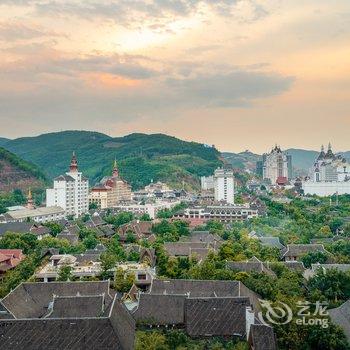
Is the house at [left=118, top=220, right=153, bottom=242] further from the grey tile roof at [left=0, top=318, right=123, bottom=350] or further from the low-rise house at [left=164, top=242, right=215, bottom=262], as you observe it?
the grey tile roof at [left=0, top=318, right=123, bottom=350]

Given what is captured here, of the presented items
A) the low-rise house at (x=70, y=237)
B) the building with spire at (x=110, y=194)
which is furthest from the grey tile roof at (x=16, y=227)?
the building with spire at (x=110, y=194)

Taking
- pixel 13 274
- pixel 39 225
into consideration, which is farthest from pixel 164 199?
pixel 13 274

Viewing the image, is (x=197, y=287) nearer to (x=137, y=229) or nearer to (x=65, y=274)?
(x=65, y=274)

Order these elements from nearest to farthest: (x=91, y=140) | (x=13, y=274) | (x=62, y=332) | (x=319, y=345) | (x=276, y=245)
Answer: (x=62, y=332), (x=319, y=345), (x=13, y=274), (x=276, y=245), (x=91, y=140)

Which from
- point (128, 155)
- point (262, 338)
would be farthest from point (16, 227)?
point (128, 155)

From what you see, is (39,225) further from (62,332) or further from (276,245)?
(62,332)
